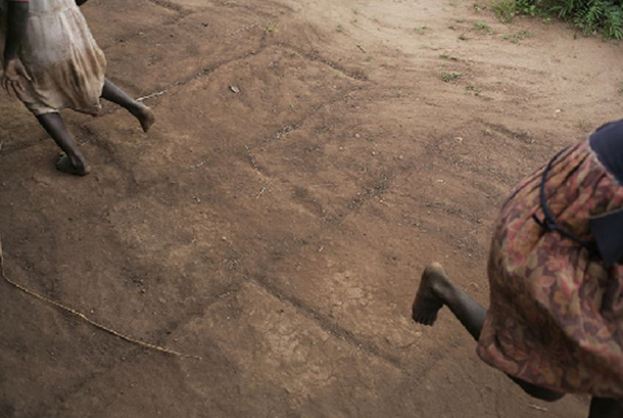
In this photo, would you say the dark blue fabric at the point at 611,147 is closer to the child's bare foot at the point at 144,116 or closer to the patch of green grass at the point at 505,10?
the child's bare foot at the point at 144,116

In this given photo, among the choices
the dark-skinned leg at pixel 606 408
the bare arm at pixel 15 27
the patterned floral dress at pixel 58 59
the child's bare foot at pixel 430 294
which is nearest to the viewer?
the dark-skinned leg at pixel 606 408

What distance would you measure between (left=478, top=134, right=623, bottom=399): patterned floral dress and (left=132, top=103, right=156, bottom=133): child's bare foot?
2.29m

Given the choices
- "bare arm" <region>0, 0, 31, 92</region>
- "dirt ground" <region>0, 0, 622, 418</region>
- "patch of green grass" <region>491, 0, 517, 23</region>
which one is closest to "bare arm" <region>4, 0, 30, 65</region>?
"bare arm" <region>0, 0, 31, 92</region>

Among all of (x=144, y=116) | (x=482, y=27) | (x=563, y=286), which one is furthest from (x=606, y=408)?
(x=482, y=27)

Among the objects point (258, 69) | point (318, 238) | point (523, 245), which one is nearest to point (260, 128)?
point (258, 69)

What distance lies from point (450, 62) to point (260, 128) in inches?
67.5

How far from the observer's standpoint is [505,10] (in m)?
6.05

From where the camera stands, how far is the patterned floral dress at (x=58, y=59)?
3345 millimetres

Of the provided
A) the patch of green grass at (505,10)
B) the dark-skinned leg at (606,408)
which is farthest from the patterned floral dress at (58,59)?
the patch of green grass at (505,10)

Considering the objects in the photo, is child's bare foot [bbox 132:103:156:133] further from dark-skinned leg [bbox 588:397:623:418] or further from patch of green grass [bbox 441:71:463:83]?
dark-skinned leg [bbox 588:397:623:418]

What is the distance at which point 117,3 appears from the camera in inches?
216

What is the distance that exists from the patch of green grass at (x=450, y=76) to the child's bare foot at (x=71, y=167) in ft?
8.07

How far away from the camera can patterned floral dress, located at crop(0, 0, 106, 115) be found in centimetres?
335

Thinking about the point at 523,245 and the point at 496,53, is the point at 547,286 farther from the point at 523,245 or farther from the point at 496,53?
the point at 496,53
